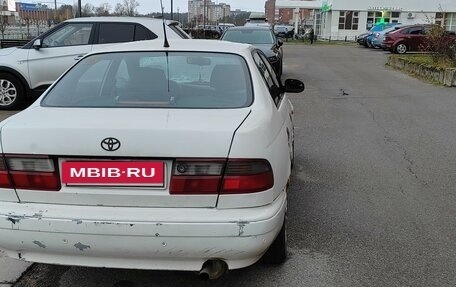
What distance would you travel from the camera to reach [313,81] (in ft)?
50.7

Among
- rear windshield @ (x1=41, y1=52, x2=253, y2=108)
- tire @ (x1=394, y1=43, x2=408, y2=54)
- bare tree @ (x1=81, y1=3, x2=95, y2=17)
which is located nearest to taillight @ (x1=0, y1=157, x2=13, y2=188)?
rear windshield @ (x1=41, y1=52, x2=253, y2=108)

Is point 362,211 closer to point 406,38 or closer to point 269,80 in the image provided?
point 269,80

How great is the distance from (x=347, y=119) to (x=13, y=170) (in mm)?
7420

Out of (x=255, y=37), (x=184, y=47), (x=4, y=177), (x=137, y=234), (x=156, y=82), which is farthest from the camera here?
(x=255, y=37)

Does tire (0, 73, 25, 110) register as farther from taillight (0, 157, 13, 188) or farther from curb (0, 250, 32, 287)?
taillight (0, 157, 13, 188)

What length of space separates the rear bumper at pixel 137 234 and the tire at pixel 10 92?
766 cm

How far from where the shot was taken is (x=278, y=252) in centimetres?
A: 352

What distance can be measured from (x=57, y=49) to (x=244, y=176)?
8026 millimetres

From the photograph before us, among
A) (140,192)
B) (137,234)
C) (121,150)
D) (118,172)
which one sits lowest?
(137,234)

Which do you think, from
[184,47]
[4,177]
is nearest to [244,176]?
[4,177]

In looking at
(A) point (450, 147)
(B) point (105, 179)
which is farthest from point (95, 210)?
(A) point (450, 147)

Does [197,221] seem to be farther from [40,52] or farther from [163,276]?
[40,52]

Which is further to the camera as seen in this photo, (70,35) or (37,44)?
(70,35)

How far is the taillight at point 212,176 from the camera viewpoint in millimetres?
2709
